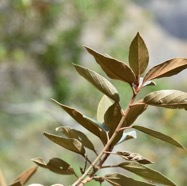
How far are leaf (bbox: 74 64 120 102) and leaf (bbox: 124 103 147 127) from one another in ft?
0.05

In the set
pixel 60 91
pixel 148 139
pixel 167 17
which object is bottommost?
pixel 148 139

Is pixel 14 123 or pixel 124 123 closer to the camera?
pixel 124 123

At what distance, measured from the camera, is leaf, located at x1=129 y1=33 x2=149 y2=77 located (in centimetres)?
38

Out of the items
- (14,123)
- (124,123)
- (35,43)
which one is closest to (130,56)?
(124,123)

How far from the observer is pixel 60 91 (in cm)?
404

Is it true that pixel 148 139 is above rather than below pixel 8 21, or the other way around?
below

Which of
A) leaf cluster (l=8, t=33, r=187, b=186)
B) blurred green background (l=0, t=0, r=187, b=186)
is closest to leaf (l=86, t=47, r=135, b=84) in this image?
leaf cluster (l=8, t=33, r=187, b=186)

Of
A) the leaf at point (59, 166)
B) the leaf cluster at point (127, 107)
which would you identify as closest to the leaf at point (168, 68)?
the leaf cluster at point (127, 107)

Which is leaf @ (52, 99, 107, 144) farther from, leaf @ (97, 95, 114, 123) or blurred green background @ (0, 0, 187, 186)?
blurred green background @ (0, 0, 187, 186)

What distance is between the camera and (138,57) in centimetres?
38

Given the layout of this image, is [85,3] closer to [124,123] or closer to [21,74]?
[124,123]

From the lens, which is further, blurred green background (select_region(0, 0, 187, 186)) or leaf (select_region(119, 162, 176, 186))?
blurred green background (select_region(0, 0, 187, 186))

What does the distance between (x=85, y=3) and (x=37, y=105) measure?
2706 mm

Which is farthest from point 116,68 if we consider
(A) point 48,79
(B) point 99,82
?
(A) point 48,79
